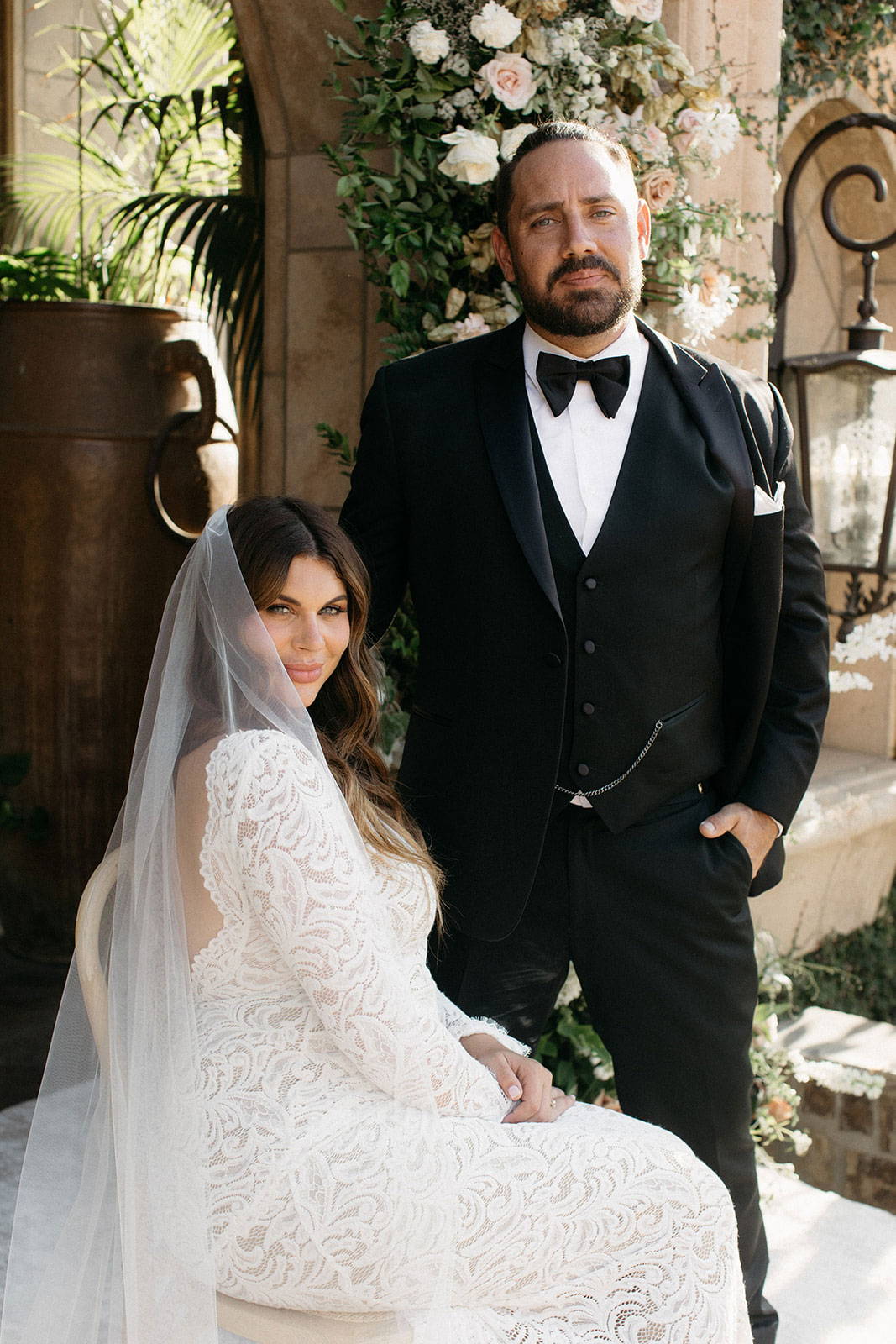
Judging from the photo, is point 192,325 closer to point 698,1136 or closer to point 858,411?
point 858,411

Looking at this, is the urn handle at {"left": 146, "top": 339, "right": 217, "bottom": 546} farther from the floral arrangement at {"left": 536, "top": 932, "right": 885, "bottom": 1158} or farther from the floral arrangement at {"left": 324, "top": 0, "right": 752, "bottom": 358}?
the floral arrangement at {"left": 536, "top": 932, "right": 885, "bottom": 1158}

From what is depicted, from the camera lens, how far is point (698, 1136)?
212cm

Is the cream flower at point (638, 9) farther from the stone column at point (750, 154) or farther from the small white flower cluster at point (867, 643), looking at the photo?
the small white flower cluster at point (867, 643)

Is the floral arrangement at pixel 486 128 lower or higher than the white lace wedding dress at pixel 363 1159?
higher

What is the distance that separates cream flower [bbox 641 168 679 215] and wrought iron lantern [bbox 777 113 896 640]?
0.96 meters

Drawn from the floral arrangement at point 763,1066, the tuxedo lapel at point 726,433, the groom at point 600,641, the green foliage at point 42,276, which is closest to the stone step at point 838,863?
the floral arrangement at point 763,1066

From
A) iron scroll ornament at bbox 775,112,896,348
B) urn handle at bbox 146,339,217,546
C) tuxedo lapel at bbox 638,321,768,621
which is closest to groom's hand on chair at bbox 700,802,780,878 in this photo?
tuxedo lapel at bbox 638,321,768,621

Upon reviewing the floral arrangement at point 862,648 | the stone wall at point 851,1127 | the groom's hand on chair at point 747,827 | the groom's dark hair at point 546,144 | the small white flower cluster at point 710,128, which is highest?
the small white flower cluster at point 710,128

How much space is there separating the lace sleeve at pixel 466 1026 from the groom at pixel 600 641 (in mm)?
183

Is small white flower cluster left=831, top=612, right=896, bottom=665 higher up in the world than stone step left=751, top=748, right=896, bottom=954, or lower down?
higher up

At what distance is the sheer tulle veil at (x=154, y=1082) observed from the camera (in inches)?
57.8

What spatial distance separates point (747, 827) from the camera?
7.04 ft

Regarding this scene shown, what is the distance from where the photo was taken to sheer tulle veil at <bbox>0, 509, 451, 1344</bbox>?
1.47 m

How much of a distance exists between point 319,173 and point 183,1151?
225 cm
